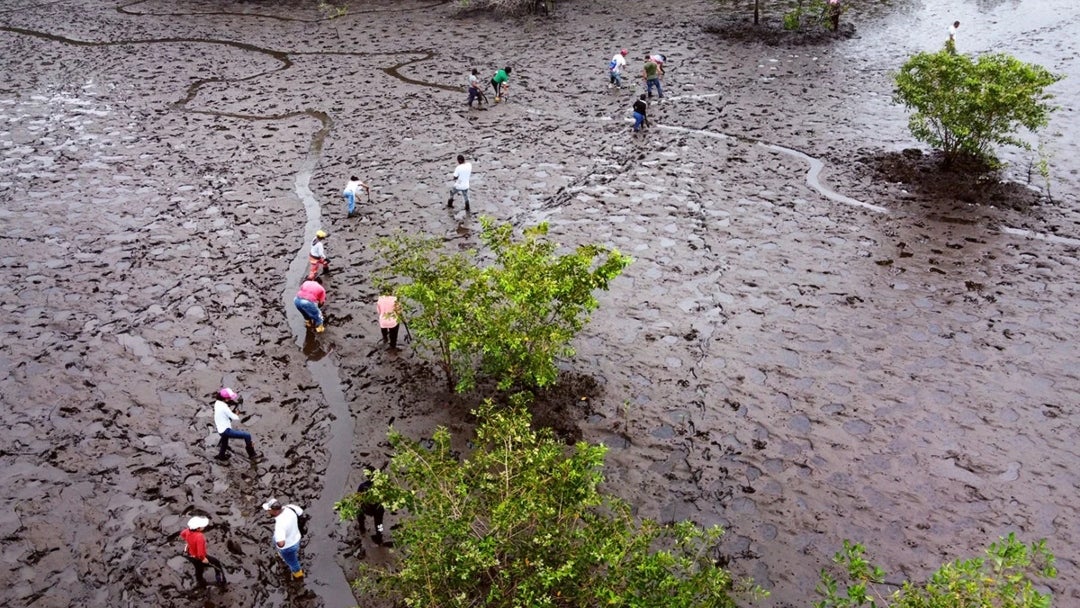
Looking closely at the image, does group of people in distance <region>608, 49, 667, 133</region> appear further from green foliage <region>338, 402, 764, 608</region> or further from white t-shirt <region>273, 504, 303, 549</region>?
white t-shirt <region>273, 504, 303, 549</region>

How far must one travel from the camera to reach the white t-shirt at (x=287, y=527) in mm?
8078

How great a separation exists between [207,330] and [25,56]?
803 inches

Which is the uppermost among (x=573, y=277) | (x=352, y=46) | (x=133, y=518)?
(x=352, y=46)

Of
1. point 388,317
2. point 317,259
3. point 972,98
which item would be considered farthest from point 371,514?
point 972,98

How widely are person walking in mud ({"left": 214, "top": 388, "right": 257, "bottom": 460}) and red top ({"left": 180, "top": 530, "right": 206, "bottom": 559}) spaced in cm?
179

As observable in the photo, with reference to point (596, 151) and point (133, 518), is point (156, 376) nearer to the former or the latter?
point (133, 518)

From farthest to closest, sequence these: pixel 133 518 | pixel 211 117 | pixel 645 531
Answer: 1. pixel 211 117
2. pixel 133 518
3. pixel 645 531

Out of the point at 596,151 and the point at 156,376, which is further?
the point at 596,151

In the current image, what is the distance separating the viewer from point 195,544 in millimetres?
8070

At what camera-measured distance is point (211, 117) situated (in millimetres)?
20781

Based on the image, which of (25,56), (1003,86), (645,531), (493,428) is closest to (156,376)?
(493,428)

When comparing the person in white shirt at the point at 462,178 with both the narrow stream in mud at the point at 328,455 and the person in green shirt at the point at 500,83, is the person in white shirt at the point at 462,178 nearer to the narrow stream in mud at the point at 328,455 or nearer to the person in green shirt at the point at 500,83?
the narrow stream in mud at the point at 328,455

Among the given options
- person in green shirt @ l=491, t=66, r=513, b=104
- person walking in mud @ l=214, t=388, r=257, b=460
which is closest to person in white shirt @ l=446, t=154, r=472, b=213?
person in green shirt @ l=491, t=66, r=513, b=104

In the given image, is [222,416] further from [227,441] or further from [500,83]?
[500,83]
